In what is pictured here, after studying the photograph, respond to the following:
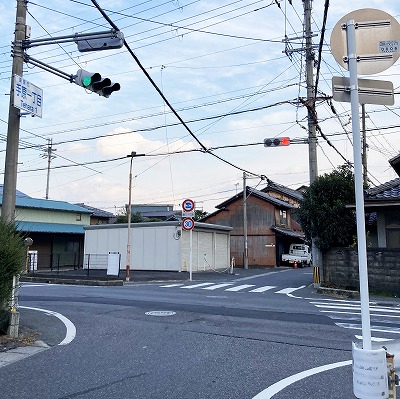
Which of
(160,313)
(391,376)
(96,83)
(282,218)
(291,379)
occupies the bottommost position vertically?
(291,379)

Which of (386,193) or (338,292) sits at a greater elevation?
(386,193)

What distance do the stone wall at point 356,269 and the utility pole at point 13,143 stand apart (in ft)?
43.0

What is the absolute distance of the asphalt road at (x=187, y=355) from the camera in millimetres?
5129

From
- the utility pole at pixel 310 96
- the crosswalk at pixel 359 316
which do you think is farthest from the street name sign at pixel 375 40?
the utility pole at pixel 310 96

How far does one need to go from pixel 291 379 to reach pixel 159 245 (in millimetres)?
24491

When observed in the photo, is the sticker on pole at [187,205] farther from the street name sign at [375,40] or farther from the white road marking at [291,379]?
the street name sign at [375,40]

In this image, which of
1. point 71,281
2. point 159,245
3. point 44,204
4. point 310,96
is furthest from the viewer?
point 44,204

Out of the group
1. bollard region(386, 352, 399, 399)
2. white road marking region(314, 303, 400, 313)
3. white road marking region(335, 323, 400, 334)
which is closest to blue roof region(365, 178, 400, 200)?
white road marking region(314, 303, 400, 313)

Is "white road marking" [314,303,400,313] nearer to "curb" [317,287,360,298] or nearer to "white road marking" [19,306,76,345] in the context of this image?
"curb" [317,287,360,298]

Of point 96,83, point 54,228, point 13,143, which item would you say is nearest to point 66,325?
point 13,143

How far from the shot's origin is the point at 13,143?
8852mm

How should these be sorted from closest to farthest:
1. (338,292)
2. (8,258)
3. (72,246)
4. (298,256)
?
(8,258) < (338,292) < (72,246) < (298,256)

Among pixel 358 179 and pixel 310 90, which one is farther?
pixel 310 90

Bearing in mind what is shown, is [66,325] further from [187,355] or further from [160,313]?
[187,355]
